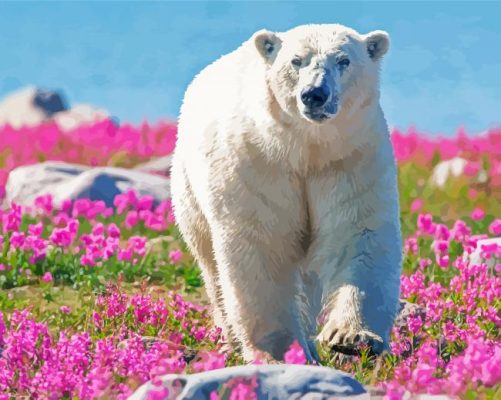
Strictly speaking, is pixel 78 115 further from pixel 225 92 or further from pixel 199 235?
pixel 225 92

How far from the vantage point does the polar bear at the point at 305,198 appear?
5609 mm

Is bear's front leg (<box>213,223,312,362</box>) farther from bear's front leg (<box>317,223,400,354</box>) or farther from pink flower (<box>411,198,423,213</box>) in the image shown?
pink flower (<box>411,198,423,213</box>)

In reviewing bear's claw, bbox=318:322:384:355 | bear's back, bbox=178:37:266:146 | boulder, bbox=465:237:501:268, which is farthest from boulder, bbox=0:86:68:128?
bear's claw, bbox=318:322:384:355

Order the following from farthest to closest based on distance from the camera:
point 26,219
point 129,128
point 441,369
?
point 129,128
point 26,219
point 441,369

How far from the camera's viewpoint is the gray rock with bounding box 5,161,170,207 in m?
12.6

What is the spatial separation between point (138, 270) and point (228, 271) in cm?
341

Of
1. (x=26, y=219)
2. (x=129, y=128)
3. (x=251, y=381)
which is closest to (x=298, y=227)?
(x=251, y=381)

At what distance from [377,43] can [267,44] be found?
1.99 ft

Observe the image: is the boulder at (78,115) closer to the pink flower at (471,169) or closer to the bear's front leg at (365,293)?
the pink flower at (471,169)

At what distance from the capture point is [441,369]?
5422 mm

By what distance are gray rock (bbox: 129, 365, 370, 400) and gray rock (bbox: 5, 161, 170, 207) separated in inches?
337

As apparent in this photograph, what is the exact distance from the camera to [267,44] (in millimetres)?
5863

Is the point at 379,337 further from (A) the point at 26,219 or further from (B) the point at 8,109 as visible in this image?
(B) the point at 8,109

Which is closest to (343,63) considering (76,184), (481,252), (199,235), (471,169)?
(199,235)
